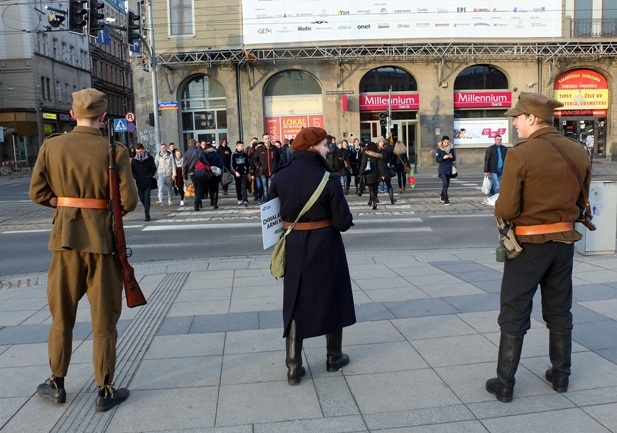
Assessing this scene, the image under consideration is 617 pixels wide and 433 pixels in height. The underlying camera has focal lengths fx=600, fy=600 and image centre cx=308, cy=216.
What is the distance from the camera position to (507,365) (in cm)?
381

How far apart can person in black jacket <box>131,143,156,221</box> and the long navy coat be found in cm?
1053

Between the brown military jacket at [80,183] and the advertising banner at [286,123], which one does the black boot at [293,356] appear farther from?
the advertising banner at [286,123]

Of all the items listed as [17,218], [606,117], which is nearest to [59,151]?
[17,218]

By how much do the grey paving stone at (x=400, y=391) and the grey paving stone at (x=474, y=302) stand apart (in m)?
1.78

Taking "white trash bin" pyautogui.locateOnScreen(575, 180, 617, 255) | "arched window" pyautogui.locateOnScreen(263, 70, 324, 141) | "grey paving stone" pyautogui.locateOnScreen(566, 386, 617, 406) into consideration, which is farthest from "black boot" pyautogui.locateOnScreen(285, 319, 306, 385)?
"arched window" pyautogui.locateOnScreen(263, 70, 324, 141)

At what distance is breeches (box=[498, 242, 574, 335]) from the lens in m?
3.76

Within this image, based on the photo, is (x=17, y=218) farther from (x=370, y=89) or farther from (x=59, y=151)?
(x=370, y=89)

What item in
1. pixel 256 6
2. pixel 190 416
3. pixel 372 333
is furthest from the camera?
pixel 256 6

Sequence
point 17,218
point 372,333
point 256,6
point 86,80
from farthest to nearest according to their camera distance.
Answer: point 86,80 → point 256,6 → point 17,218 → point 372,333

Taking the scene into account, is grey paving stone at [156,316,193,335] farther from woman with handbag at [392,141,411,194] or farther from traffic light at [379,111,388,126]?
traffic light at [379,111,388,126]

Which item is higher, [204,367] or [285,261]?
[285,261]

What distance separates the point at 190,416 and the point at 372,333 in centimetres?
206

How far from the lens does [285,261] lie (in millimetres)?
4289

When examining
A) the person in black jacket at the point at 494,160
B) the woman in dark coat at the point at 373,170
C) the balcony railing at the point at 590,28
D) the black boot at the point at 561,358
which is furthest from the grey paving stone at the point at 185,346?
the balcony railing at the point at 590,28
